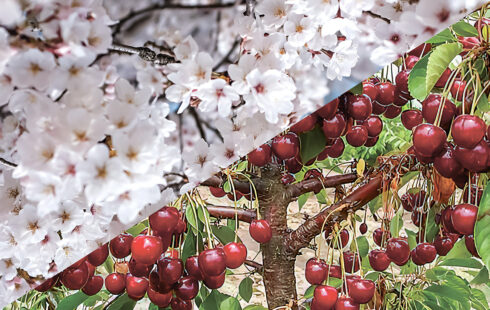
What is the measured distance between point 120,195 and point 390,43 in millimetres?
203

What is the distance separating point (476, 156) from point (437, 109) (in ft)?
Answer: 0.25

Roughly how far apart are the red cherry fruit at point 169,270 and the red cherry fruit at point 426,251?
1.05 ft

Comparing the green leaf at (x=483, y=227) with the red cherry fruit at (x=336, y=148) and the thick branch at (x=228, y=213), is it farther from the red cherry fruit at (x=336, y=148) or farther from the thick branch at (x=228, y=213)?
the thick branch at (x=228, y=213)

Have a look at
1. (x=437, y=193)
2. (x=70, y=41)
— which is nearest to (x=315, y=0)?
(x=70, y=41)

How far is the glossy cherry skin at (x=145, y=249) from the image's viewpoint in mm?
508

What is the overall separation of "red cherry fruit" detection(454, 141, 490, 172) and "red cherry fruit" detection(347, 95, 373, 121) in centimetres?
11

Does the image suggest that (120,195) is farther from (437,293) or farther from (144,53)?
(437,293)

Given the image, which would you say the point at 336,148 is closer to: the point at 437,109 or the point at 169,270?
the point at 437,109

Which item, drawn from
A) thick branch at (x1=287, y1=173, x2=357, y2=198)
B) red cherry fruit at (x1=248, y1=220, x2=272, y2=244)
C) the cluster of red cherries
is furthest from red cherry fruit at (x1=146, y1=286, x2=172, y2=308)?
thick branch at (x1=287, y1=173, x2=357, y2=198)

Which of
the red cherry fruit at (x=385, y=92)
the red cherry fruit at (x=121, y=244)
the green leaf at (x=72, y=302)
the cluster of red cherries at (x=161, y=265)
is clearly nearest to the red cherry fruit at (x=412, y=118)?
the red cherry fruit at (x=385, y=92)

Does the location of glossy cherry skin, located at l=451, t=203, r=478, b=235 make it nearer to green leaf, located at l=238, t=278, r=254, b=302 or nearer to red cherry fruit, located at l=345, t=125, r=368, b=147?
red cherry fruit, located at l=345, t=125, r=368, b=147

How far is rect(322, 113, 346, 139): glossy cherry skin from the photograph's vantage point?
0.50 meters

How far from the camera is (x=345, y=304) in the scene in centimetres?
57

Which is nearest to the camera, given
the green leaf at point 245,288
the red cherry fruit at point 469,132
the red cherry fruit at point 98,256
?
the red cherry fruit at point 469,132
